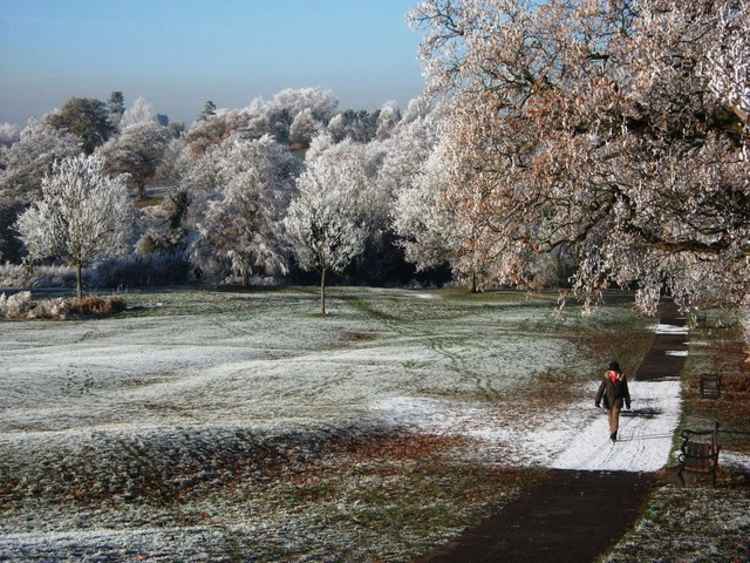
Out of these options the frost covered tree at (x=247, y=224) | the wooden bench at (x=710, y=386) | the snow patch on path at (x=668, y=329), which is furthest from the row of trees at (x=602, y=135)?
the frost covered tree at (x=247, y=224)

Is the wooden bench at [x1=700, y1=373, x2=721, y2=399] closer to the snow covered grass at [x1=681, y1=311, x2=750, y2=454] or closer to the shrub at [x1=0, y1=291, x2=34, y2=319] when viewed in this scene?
the snow covered grass at [x1=681, y1=311, x2=750, y2=454]

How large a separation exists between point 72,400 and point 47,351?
13.6m

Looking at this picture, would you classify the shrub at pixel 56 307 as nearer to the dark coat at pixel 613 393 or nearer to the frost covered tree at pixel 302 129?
the dark coat at pixel 613 393

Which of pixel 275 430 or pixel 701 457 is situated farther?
pixel 275 430

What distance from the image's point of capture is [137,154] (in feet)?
461

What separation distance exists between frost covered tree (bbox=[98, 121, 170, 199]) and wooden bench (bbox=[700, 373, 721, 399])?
393 ft

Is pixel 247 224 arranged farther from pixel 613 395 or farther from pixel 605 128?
pixel 605 128

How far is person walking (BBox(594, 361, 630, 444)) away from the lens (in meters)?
23.5

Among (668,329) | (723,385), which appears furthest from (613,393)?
(668,329)

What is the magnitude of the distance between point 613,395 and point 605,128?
25.8 ft

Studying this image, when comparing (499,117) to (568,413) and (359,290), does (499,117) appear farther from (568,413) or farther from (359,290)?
(359,290)

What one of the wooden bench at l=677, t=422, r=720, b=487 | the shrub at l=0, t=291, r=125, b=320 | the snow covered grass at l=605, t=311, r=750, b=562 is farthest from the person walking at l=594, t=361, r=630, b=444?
the shrub at l=0, t=291, r=125, b=320

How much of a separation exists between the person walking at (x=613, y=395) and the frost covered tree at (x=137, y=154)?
123 m

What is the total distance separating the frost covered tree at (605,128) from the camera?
794 inches
